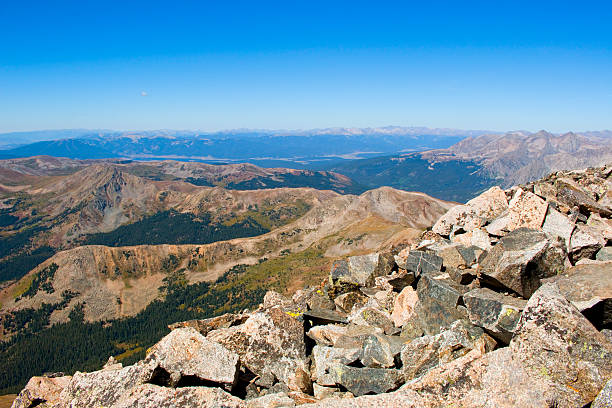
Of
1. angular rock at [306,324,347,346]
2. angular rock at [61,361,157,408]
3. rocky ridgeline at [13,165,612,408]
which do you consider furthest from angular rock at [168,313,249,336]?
angular rock at [61,361,157,408]

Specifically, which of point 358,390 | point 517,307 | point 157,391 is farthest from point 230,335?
point 517,307

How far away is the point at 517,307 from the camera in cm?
983

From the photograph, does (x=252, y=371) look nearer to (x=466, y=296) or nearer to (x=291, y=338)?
(x=291, y=338)

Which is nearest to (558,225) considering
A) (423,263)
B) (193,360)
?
(423,263)

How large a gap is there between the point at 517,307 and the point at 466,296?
6.29 ft

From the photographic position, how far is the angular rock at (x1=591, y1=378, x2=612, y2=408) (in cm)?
562

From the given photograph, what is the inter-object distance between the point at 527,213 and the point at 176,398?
18.6 m

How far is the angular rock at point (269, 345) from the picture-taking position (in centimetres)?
1151

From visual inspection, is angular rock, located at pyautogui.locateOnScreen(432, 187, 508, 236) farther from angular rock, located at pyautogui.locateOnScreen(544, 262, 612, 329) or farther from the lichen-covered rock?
the lichen-covered rock

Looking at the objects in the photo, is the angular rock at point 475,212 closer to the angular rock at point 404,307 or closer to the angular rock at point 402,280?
the angular rock at point 402,280

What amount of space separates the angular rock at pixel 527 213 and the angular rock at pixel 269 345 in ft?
43.9

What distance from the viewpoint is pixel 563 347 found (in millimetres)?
6871

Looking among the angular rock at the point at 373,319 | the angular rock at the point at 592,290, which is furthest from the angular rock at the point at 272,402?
the angular rock at the point at 592,290

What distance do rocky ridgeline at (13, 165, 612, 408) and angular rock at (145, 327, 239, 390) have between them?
0.03m
